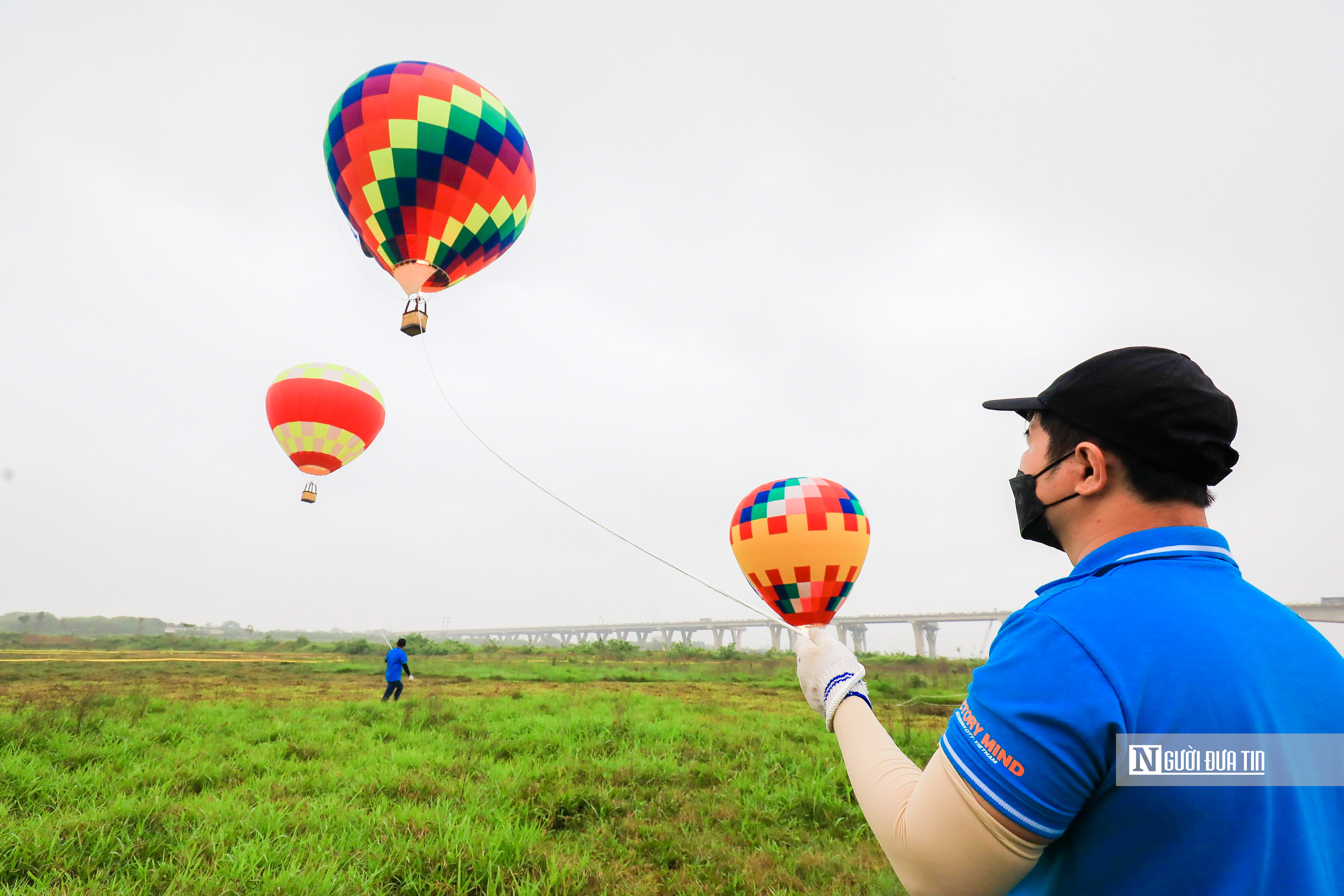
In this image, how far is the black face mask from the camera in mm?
1509

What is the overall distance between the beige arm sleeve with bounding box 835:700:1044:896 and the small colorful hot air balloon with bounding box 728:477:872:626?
19.9 feet

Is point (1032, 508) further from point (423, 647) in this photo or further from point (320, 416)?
point (423, 647)

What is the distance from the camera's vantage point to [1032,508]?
1.56 metres

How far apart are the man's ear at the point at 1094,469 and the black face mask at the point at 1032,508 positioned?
0.23 feet

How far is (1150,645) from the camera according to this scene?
0.97 meters

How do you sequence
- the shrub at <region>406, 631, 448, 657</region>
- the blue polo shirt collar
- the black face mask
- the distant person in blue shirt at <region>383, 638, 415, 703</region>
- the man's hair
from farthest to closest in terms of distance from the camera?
the shrub at <region>406, 631, 448, 657</region> → the distant person in blue shirt at <region>383, 638, 415, 703</region> → the black face mask → the man's hair → the blue polo shirt collar

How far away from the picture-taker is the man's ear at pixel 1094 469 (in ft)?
4.31

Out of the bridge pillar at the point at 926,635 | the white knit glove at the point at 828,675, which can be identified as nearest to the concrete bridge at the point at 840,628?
the bridge pillar at the point at 926,635

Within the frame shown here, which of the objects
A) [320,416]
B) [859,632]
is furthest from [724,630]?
[320,416]

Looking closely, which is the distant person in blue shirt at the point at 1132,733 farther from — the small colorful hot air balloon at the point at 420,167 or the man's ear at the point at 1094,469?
the small colorful hot air balloon at the point at 420,167

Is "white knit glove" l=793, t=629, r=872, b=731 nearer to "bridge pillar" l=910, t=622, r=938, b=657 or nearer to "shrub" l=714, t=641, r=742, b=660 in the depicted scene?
"shrub" l=714, t=641, r=742, b=660

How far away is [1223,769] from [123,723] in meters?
11.3

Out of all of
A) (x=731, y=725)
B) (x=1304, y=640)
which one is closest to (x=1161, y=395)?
(x=1304, y=640)

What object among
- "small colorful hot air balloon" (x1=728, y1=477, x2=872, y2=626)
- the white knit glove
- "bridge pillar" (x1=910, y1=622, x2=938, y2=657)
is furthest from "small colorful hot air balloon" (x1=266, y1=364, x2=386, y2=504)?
"bridge pillar" (x1=910, y1=622, x2=938, y2=657)
